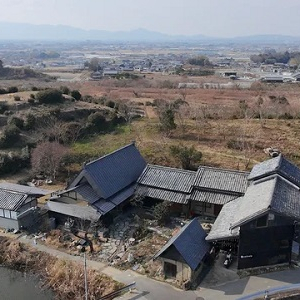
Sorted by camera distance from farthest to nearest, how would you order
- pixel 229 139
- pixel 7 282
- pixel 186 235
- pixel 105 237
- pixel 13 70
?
pixel 13 70, pixel 229 139, pixel 105 237, pixel 7 282, pixel 186 235

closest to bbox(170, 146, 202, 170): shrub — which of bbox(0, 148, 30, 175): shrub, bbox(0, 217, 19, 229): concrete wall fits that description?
bbox(0, 148, 30, 175): shrub

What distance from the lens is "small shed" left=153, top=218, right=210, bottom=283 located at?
18.9 metres

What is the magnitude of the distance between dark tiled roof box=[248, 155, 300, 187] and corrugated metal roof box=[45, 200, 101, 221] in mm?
10002

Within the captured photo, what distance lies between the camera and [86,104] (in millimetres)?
49281

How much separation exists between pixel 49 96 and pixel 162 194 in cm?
2547

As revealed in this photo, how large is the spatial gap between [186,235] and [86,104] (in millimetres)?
32806

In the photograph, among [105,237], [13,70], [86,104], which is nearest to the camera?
[105,237]

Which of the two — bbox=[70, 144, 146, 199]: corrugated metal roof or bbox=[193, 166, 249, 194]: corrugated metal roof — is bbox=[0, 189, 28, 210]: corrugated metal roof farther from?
bbox=[193, 166, 249, 194]: corrugated metal roof

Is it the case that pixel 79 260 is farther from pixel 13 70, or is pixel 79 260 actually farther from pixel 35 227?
pixel 13 70

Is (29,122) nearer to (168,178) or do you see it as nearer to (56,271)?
(168,178)

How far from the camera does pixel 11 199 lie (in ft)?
81.8

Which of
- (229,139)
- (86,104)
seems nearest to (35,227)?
(229,139)

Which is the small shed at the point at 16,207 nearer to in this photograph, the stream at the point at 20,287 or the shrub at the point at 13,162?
the stream at the point at 20,287

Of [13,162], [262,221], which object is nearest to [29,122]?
[13,162]
